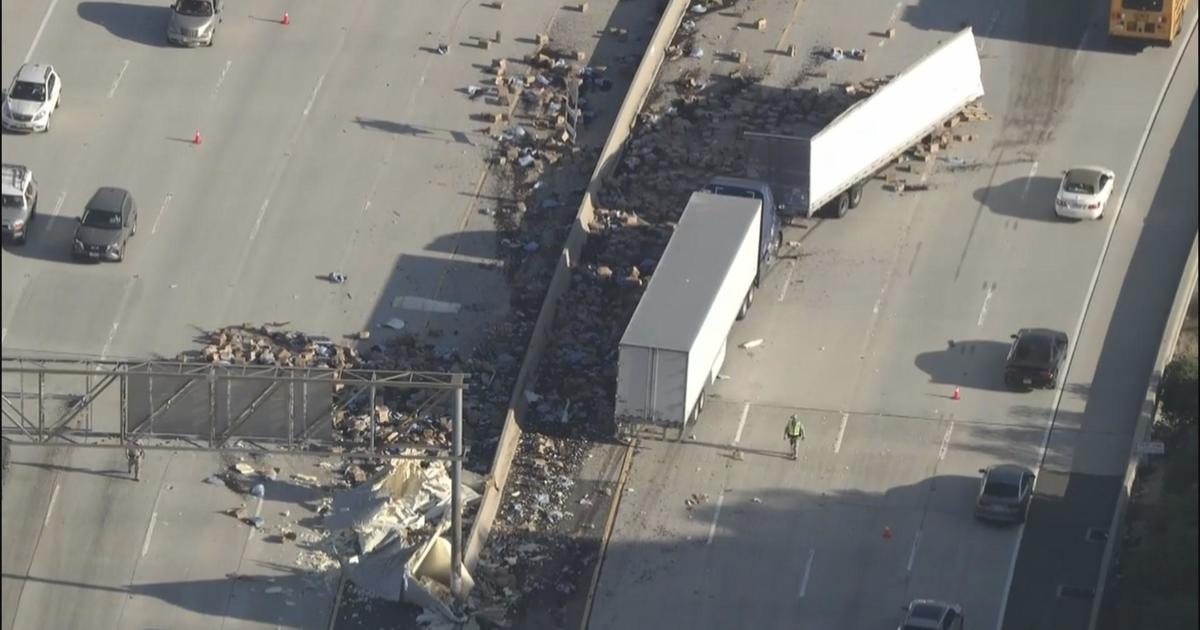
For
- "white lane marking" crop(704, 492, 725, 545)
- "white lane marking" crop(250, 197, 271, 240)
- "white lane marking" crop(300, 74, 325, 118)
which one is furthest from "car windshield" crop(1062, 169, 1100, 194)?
"white lane marking" crop(250, 197, 271, 240)

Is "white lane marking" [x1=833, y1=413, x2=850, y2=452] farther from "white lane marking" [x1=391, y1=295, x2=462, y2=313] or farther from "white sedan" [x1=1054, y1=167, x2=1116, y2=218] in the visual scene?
"white lane marking" [x1=391, y1=295, x2=462, y2=313]

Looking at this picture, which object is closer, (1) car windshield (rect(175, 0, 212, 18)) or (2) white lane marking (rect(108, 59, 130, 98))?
(2) white lane marking (rect(108, 59, 130, 98))

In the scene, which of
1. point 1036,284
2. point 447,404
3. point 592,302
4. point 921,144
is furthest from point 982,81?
point 447,404

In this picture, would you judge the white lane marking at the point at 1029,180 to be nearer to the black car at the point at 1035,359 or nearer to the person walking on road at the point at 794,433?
the black car at the point at 1035,359

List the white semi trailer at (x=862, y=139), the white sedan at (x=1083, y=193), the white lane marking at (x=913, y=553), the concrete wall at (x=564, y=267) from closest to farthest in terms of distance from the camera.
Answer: the white lane marking at (x=913, y=553) < the concrete wall at (x=564, y=267) < the white semi trailer at (x=862, y=139) < the white sedan at (x=1083, y=193)

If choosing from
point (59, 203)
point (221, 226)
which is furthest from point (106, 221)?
point (221, 226)

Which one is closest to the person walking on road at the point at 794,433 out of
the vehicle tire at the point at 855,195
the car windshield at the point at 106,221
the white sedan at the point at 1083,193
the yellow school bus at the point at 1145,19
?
the vehicle tire at the point at 855,195

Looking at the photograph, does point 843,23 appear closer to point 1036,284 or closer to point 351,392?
point 1036,284
